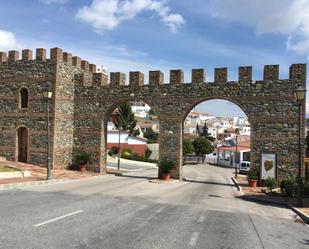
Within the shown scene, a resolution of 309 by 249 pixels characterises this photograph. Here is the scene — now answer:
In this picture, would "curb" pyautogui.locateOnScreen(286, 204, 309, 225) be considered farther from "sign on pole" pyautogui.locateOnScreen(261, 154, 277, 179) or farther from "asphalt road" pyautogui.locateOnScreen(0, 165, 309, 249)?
"sign on pole" pyautogui.locateOnScreen(261, 154, 277, 179)

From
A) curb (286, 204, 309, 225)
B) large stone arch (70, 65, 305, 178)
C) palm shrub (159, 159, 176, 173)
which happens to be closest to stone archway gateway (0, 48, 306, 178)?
large stone arch (70, 65, 305, 178)

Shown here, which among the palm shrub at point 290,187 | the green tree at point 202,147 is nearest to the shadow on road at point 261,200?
the palm shrub at point 290,187

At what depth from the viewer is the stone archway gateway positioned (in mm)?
24578

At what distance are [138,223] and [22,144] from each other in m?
21.5

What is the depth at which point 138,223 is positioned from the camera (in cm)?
1119

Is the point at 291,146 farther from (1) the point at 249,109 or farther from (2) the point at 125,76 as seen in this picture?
(2) the point at 125,76

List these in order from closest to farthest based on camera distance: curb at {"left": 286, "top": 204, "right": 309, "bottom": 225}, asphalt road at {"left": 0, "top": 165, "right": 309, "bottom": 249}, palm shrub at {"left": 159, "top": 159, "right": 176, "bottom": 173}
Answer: asphalt road at {"left": 0, "top": 165, "right": 309, "bottom": 249} < curb at {"left": 286, "top": 204, "right": 309, "bottom": 225} < palm shrub at {"left": 159, "top": 159, "right": 176, "bottom": 173}

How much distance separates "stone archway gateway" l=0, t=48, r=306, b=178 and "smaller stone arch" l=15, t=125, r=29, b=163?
1.60 ft

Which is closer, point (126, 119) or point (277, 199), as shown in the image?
point (277, 199)

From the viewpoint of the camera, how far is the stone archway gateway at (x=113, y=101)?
24.6 meters

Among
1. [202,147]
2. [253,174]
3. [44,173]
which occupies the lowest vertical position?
[44,173]

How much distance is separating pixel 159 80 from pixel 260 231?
1821 cm

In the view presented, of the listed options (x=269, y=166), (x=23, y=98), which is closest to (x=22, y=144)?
(x=23, y=98)

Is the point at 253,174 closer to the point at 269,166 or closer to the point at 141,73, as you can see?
the point at 269,166
